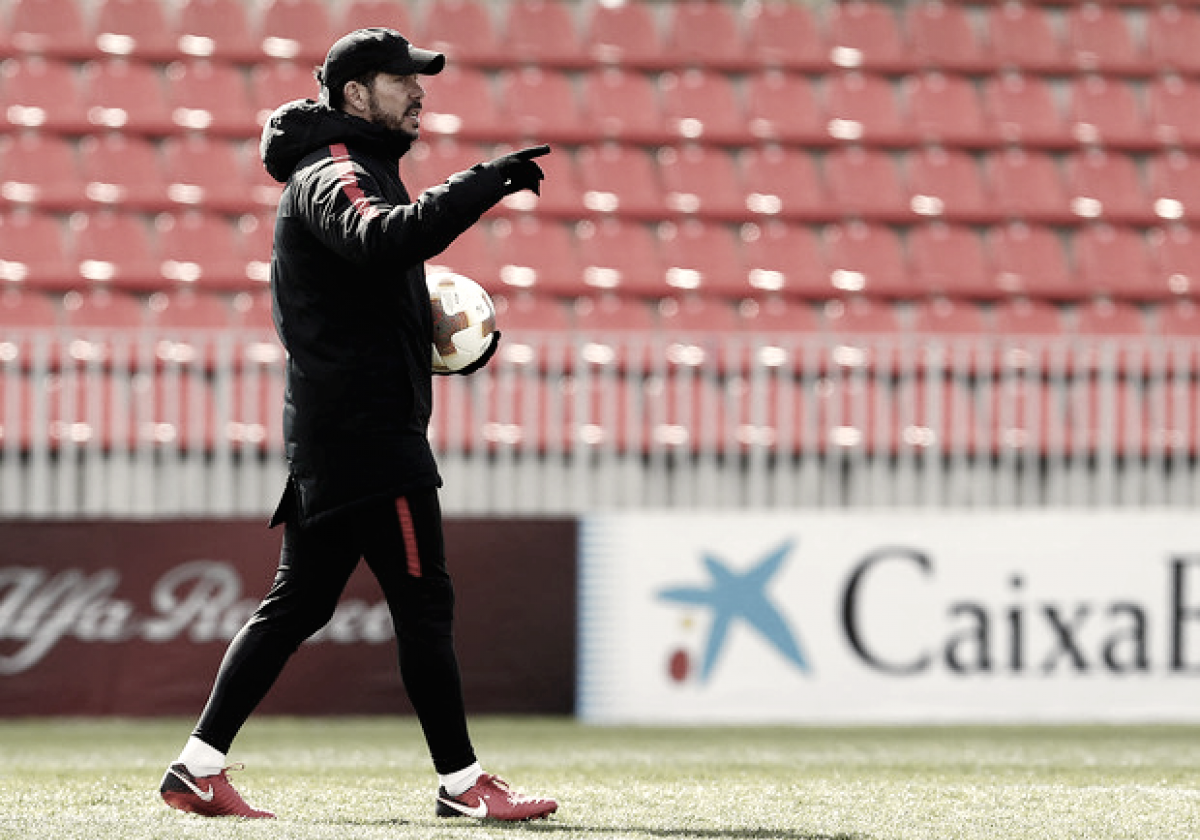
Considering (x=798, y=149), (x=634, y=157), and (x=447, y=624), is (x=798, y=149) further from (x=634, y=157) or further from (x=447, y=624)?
(x=447, y=624)

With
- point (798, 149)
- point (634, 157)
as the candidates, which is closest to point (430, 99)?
point (634, 157)

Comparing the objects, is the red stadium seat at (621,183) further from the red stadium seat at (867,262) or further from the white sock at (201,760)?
the white sock at (201,760)

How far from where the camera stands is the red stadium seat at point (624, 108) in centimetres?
974

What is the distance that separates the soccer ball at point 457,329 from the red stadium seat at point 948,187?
6.13m

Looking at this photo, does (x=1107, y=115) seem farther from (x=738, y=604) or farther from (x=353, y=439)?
(x=353, y=439)

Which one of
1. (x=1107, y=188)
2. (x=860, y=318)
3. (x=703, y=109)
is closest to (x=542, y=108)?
(x=703, y=109)

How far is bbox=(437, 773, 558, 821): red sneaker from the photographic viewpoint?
364 centimetres

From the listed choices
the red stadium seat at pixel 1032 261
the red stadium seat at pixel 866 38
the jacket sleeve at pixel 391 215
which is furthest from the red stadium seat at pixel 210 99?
the jacket sleeve at pixel 391 215

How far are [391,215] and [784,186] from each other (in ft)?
→ 21.0

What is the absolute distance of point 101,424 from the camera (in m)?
7.34

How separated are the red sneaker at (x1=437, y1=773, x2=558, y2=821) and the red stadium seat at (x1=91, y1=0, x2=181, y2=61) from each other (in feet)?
23.0

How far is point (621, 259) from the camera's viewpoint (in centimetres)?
915

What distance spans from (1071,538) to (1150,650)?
50cm

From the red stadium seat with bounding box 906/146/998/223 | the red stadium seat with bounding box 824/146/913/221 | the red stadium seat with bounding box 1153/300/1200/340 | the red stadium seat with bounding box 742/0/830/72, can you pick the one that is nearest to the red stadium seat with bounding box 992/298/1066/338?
the red stadium seat with bounding box 1153/300/1200/340
